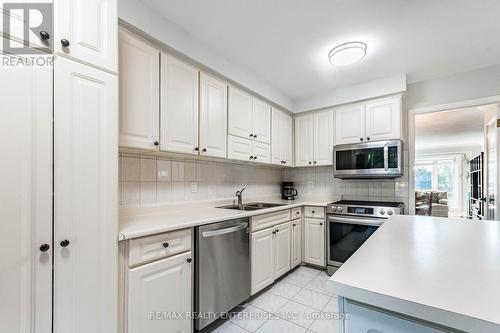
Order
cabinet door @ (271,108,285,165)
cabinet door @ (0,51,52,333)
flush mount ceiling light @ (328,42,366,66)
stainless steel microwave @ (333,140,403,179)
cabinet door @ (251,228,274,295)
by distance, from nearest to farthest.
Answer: cabinet door @ (0,51,52,333), flush mount ceiling light @ (328,42,366,66), cabinet door @ (251,228,274,295), stainless steel microwave @ (333,140,403,179), cabinet door @ (271,108,285,165)

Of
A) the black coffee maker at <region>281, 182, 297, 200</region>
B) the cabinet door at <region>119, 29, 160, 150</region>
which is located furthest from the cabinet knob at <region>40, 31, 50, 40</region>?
the black coffee maker at <region>281, 182, 297, 200</region>

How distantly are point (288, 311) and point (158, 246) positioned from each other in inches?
53.7

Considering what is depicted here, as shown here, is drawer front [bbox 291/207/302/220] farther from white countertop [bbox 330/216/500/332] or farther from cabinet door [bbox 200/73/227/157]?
white countertop [bbox 330/216/500/332]

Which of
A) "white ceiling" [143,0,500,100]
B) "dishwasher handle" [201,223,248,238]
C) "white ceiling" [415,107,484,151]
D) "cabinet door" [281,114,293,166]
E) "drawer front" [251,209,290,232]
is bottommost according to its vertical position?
"drawer front" [251,209,290,232]

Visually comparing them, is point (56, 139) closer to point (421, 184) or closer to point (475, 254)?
point (475, 254)

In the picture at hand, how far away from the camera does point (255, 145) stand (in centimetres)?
273

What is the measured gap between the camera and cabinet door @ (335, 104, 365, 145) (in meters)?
2.96

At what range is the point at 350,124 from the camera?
9.97 ft

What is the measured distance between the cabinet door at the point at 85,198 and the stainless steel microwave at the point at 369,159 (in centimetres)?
266

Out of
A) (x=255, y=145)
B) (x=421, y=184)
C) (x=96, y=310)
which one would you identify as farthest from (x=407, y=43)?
(x=421, y=184)

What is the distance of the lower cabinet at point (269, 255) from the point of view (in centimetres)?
221

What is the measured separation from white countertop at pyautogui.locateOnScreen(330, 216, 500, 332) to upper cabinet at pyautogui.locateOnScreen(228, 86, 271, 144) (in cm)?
173

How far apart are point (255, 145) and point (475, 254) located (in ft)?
6.89

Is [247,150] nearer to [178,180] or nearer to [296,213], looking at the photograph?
[178,180]
